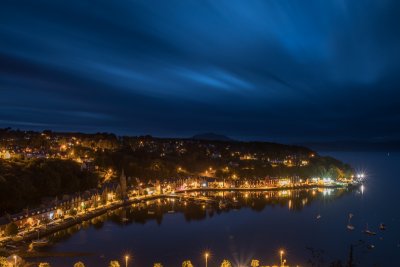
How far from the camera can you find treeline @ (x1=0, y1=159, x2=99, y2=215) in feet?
69.7

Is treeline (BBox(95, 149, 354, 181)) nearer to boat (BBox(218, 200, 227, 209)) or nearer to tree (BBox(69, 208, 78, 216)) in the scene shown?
boat (BBox(218, 200, 227, 209))

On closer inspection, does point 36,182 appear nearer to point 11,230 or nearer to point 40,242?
point 11,230

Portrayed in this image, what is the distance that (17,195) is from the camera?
70.7ft

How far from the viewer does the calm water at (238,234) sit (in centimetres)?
1684

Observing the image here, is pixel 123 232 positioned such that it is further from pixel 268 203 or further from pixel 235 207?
pixel 268 203

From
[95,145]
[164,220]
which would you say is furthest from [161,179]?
[95,145]

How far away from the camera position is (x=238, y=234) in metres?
21.4

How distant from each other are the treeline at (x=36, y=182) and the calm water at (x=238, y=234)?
375 cm

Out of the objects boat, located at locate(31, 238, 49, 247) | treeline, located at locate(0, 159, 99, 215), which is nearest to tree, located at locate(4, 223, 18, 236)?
boat, located at locate(31, 238, 49, 247)

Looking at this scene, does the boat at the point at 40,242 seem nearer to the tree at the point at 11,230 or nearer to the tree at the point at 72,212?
the tree at the point at 11,230

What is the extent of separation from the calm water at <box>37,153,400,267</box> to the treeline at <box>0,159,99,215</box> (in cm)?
375

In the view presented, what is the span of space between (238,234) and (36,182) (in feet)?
43.1

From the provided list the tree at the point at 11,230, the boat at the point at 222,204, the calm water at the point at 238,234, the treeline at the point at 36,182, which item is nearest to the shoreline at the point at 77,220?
the tree at the point at 11,230

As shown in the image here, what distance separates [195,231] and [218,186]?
62.4 ft
